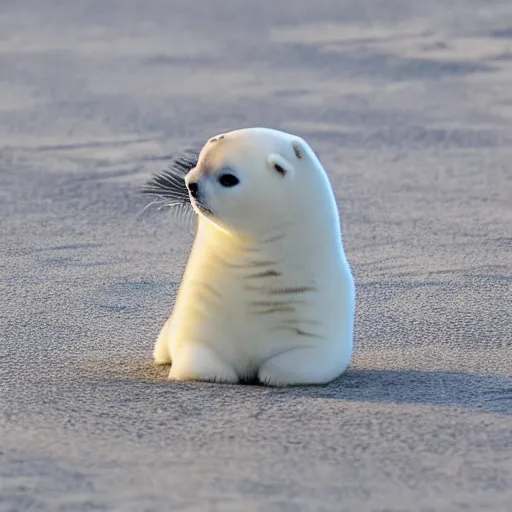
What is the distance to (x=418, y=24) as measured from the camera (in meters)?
10.5

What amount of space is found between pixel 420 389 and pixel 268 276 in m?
0.52

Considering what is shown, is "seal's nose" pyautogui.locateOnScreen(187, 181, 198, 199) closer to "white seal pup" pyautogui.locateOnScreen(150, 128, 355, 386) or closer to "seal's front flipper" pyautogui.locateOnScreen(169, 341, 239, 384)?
"white seal pup" pyautogui.locateOnScreen(150, 128, 355, 386)

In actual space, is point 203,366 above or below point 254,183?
below

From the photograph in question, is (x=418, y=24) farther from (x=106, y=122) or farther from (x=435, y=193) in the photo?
(x=435, y=193)

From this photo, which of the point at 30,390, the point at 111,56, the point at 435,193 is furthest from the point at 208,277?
the point at 111,56

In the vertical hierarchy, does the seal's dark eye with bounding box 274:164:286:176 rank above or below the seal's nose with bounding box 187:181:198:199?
above

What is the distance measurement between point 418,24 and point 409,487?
8.00m

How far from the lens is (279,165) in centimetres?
365

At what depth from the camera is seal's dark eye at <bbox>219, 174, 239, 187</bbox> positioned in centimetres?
364

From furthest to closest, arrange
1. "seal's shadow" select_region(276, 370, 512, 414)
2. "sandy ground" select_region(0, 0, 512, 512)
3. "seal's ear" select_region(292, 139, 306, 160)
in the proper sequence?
1. "seal's ear" select_region(292, 139, 306, 160)
2. "seal's shadow" select_region(276, 370, 512, 414)
3. "sandy ground" select_region(0, 0, 512, 512)

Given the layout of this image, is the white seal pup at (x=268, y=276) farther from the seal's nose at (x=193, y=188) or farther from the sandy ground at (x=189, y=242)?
the sandy ground at (x=189, y=242)

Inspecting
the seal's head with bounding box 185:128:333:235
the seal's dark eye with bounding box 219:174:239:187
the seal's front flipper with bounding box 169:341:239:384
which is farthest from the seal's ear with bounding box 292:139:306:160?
the seal's front flipper with bounding box 169:341:239:384

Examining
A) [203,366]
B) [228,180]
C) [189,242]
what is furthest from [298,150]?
[189,242]

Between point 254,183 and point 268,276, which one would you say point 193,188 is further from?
point 268,276
